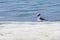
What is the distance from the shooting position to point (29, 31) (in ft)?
13.7

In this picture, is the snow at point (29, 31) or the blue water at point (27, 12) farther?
the blue water at point (27, 12)

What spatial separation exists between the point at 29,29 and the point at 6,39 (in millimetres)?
613

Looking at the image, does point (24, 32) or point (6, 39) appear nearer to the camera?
point (6, 39)

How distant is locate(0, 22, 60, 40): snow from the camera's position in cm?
391

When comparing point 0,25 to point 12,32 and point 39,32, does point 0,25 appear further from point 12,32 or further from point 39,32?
point 39,32

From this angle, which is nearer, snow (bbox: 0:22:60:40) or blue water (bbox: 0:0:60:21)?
snow (bbox: 0:22:60:40)

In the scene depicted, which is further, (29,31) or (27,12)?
(27,12)

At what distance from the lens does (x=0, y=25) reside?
4.56 metres

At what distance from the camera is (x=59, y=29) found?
4328mm

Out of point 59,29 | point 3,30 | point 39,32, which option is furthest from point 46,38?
point 3,30

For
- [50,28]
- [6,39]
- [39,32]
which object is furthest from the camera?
[50,28]

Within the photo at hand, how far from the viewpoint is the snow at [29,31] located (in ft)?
12.8

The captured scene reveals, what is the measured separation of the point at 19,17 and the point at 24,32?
14.8ft

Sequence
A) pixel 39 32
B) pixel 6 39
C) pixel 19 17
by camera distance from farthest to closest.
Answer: pixel 19 17 → pixel 39 32 → pixel 6 39
